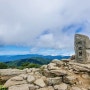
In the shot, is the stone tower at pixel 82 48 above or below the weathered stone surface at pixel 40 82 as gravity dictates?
above

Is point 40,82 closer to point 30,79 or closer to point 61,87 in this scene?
point 30,79

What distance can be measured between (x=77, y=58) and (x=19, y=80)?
8.57m

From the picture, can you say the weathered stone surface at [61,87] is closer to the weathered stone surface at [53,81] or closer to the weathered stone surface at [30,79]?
the weathered stone surface at [53,81]

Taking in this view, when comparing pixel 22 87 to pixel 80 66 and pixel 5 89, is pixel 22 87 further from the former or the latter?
pixel 80 66

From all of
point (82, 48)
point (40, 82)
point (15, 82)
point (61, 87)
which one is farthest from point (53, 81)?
point (82, 48)

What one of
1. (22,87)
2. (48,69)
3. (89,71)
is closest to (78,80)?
(89,71)

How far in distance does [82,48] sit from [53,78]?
7.00 meters

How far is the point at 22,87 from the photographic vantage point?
24.5m

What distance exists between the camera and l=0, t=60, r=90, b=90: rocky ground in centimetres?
2473

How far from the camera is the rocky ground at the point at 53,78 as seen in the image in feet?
81.1

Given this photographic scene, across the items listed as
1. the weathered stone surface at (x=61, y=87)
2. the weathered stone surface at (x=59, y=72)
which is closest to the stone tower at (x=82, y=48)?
the weathered stone surface at (x=59, y=72)

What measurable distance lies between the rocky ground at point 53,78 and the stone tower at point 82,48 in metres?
1.47

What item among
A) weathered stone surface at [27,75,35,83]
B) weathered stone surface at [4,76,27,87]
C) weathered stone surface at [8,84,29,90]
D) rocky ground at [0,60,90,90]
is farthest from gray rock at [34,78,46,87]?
weathered stone surface at [4,76,27,87]

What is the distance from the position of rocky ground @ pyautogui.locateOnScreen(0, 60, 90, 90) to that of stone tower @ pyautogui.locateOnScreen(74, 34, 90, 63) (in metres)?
1.47
